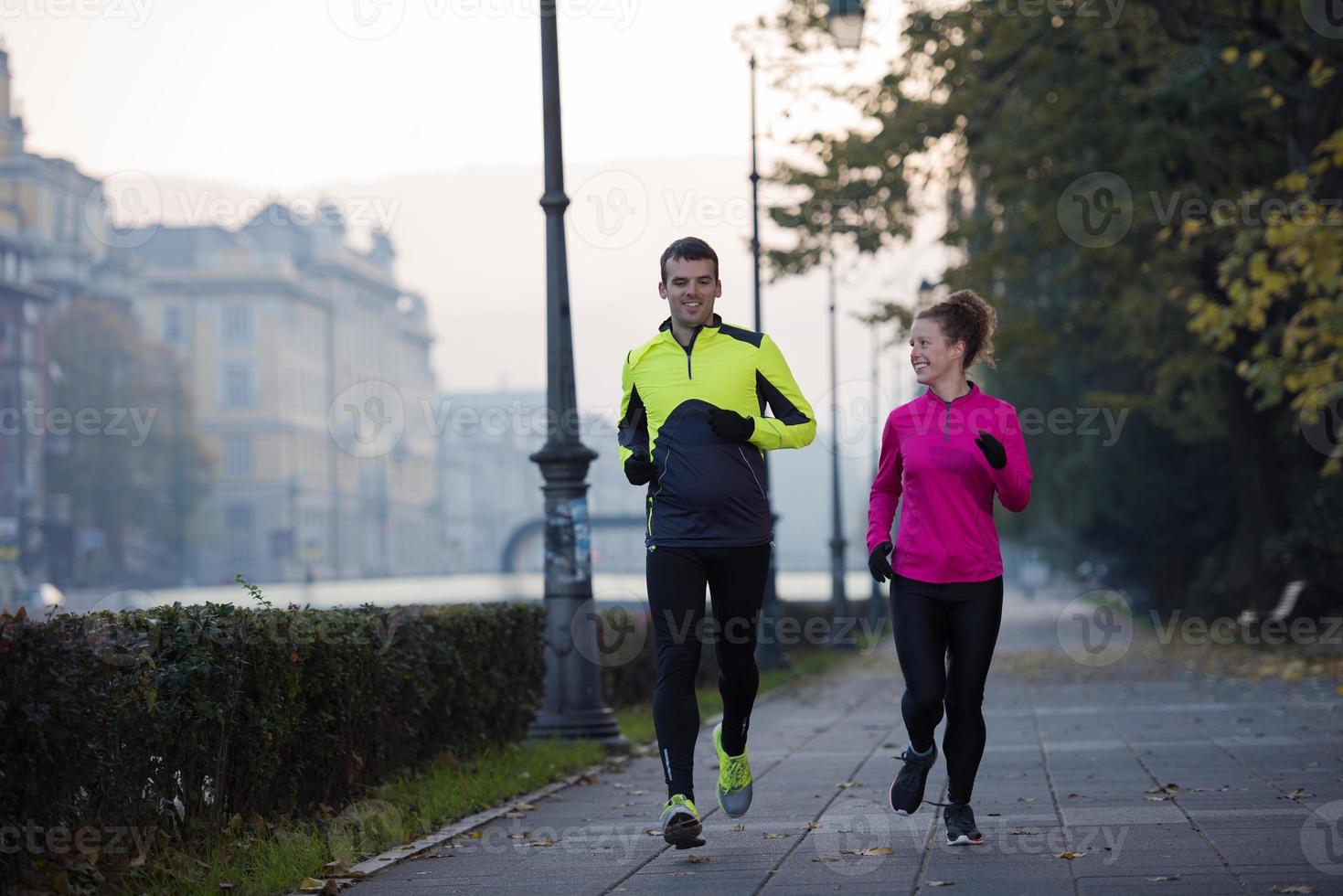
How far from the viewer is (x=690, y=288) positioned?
632 cm

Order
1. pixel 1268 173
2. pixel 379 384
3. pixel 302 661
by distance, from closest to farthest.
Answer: pixel 302 661
pixel 1268 173
pixel 379 384

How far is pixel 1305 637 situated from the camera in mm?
25391

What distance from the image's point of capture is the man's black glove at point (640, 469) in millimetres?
6246

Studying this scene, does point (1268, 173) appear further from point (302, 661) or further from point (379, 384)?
point (379, 384)

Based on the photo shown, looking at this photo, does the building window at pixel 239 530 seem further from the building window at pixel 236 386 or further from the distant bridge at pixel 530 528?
the distant bridge at pixel 530 528

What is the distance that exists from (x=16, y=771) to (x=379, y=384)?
124351 mm

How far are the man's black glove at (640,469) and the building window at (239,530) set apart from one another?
9530 cm

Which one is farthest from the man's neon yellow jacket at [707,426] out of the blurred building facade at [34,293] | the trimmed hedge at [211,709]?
the blurred building facade at [34,293]

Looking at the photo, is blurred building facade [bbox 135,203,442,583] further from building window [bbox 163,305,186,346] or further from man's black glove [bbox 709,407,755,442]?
man's black glove [bbox 709,407,755,442]

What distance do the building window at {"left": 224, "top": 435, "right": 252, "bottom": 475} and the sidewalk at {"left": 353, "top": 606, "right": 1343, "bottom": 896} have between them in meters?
98.6

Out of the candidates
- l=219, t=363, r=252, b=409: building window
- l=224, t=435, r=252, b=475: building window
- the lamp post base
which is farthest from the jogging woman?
l=219, t=363, r=252, b=409: building window

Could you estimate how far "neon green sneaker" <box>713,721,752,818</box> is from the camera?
21.3 ft

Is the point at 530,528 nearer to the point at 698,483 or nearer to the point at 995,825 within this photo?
the point at 995,825

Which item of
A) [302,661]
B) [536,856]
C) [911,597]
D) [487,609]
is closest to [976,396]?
[911,597]
